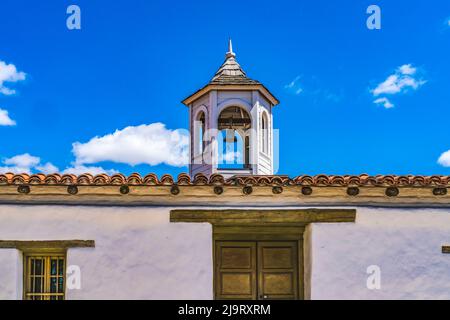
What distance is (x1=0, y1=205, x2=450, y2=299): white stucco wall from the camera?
9320 millimetres

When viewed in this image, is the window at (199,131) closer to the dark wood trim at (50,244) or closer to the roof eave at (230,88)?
the roof eave at (230,88)

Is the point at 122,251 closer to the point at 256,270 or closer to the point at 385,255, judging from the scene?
the point at 256,270

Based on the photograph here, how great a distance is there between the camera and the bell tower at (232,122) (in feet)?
43.2

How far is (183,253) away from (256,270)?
4.97ft

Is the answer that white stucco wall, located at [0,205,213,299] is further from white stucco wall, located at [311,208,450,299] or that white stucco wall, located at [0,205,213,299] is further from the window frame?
white stucco wall, located at [311,208,450,299]

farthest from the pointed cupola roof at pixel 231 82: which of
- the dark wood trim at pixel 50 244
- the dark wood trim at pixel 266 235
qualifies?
the dark wood trim at pixel 50 244

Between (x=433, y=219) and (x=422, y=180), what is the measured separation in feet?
2.01

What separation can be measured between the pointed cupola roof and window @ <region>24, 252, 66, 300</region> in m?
5.37

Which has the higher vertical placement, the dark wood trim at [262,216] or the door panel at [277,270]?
the dark wood trim at [262,216]

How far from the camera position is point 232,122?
13.7 meters

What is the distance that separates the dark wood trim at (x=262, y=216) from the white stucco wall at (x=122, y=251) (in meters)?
0.14

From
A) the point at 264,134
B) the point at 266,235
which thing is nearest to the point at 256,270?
the point at 266,235

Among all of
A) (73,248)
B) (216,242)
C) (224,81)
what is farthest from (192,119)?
(73,248)

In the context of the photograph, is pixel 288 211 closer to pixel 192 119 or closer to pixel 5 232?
pixel 5 232
